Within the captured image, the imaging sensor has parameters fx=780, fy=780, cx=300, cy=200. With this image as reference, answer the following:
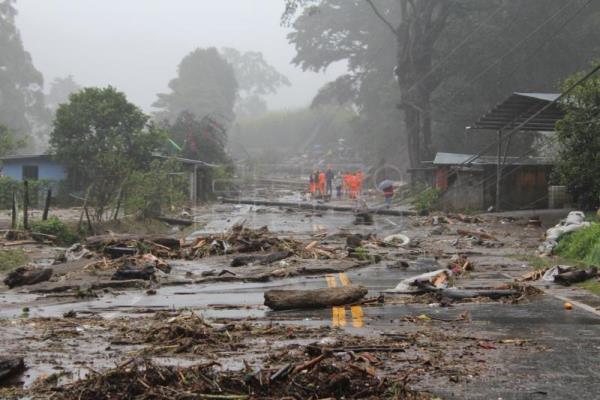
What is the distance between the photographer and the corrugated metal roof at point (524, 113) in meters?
27.5

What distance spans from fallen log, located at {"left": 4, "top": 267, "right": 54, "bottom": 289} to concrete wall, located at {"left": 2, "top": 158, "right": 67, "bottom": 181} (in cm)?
3102

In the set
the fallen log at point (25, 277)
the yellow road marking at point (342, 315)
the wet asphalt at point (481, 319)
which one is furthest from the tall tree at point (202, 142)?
the yellow road marking at point (342, 315)

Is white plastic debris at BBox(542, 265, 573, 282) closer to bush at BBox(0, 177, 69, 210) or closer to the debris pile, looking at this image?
the debris pile

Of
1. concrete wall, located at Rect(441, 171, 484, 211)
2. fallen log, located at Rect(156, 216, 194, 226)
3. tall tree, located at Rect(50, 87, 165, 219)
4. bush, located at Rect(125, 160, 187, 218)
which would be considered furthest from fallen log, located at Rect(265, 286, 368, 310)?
tall tree, located at Rect(50, 87, 165, 219)

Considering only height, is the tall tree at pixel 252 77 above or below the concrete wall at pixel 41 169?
above

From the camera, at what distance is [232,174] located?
61219mm

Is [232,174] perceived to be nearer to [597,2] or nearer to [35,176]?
[35,176]

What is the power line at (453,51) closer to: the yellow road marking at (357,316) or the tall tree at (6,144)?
the tall tree at (6,144)

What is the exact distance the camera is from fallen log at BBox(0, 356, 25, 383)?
7.03 metres

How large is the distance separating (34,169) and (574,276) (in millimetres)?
37756

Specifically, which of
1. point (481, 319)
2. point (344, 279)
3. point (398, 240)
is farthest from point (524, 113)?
point (481, 319)

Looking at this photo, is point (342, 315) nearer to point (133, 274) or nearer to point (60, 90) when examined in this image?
point (133, 274)

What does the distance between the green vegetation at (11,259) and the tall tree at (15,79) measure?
71.0 m

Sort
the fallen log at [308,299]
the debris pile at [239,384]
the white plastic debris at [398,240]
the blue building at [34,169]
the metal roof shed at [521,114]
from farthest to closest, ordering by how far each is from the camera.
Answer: the blue building at [34,169], the metal roof shed at [521,114], the white plastic debris at [398,240], the fallen log at [308,299], the debris pile at [239,384]
